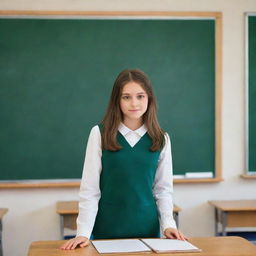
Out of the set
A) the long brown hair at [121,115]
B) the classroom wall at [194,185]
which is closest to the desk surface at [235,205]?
the classroom wall at [194,185]

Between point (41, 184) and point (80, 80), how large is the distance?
0.94 m

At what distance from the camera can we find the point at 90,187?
2.26 meters

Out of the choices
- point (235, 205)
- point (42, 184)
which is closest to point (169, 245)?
point (235, 205)

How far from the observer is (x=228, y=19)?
4492 mm

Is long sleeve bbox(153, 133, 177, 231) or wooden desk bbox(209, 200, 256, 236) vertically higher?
long sleeve bbox(153, 133, 177, 231)

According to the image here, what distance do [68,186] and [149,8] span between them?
1.66 m

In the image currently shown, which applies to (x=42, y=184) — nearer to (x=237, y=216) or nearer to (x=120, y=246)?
(x=237, y=216)

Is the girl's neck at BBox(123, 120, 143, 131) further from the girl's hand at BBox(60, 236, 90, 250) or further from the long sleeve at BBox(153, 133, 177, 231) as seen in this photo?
the girl's hand at BBox(60, 236, 90, 250)

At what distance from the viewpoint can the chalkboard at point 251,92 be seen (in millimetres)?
4496

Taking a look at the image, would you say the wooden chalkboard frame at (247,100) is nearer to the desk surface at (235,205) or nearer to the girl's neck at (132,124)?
the desk surface at (235,205)

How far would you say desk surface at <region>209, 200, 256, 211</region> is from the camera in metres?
4.07

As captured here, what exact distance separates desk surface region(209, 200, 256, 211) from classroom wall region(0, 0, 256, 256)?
0.50 feet

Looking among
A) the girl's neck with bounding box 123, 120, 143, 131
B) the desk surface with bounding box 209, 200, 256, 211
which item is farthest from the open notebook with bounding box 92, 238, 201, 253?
the desk surface with bounding box 209, 200, 256, 211

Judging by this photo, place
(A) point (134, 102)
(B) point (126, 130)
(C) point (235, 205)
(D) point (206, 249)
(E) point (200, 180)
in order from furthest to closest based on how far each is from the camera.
A: (E) point (200, 180) < (C) point (235, 205) < (B) point (126, 130) < (A) point (134, 102) < (D) point (206, 249)
